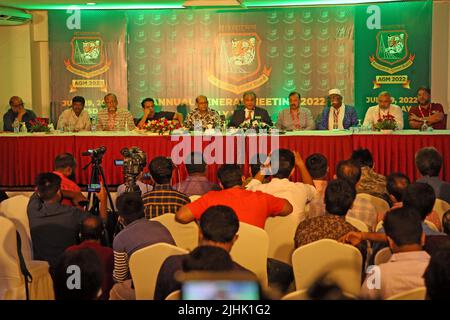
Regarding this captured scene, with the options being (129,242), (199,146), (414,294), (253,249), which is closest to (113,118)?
(199,146)

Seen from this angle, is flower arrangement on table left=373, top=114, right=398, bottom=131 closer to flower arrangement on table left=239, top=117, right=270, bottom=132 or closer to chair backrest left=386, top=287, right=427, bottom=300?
flower arrangement on table left=239, top=117, right=270, bottom=132

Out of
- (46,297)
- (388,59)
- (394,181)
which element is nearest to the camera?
(46,297)

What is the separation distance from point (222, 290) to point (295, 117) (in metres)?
7.54

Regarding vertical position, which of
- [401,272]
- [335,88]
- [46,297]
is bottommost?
[46,297]

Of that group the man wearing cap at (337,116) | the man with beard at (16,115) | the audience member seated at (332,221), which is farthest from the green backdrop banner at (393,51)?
the audience member seated at (332,221)

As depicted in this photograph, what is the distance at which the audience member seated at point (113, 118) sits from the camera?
30.5ft

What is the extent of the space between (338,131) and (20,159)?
3784 millimetres

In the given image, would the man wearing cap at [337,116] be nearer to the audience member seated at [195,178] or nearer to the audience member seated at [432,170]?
the audience member seated at [432,170]

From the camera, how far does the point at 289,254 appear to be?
4.17 metres

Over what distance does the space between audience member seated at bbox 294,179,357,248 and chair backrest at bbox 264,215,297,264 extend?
1.24 ft

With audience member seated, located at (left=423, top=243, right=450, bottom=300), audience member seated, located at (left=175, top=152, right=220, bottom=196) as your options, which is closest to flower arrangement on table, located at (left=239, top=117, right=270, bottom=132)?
audience member seated, located at (left=175, top=152, right=220, bottom=196)

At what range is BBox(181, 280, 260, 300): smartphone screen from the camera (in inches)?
73.9
